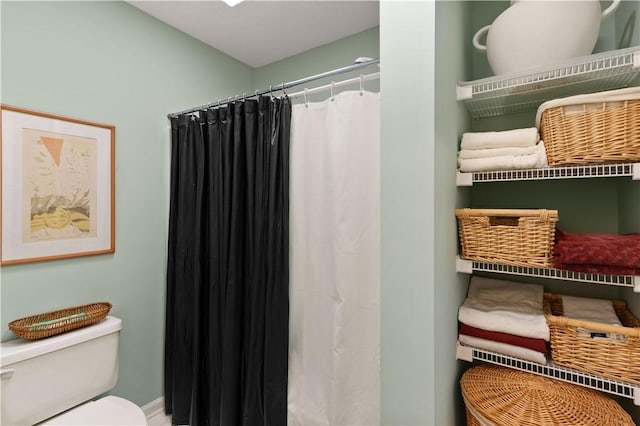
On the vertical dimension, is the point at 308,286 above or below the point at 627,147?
below

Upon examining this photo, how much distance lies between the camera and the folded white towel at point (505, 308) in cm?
108

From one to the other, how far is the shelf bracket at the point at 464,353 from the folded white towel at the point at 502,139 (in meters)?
0.75

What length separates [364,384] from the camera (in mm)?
1390

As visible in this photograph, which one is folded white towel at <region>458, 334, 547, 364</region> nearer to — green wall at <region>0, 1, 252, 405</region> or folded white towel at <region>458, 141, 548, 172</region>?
folded white towel at <region>458, 141, 548, 172</region>

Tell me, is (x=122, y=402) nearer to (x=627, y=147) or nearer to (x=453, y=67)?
(x=453, y=67)

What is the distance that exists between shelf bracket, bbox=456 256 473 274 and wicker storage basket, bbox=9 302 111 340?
1.68 m

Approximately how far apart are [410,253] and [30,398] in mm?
1649

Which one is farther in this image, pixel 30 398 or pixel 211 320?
pixel 211 320

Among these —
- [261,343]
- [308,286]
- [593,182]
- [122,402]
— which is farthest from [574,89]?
[122,402]

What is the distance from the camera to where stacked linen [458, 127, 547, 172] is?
107 cm

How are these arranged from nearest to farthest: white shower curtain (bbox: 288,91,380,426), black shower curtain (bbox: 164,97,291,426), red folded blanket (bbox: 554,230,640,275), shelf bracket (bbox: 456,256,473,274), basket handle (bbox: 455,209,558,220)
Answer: red folded blanket (bbox: 554,230,640,275) < basket handle (bbox: 455,209,558,220) < shelf bracket (bbox: 456,256,473,274) < white shower curtain (bbox: 288,91,380,426) < black shower curtain (bbox: 164,97,291,426)

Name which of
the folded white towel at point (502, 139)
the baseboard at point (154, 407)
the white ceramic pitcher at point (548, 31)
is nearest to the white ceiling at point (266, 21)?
the white ceramic pitcher at point (548, 31)

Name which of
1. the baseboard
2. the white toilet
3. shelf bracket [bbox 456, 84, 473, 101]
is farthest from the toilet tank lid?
shelf bracket [bbox 456, 84, 473, 101]

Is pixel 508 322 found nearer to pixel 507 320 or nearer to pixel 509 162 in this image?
pixel 507 320
